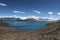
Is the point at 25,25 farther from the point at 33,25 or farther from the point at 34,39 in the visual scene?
the point at 34,39

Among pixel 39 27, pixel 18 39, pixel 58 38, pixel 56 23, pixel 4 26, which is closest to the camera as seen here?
pixel 58 38

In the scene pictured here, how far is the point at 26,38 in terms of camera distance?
17359mm

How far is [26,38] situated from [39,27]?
9150mm

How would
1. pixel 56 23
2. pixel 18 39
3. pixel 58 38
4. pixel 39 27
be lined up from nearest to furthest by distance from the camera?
1. pixel 58 38
2. pixel 18 39
3. pixel 56 23
4. pixel 39 27

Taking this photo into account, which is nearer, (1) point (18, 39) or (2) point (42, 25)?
(1) point (18, 39)

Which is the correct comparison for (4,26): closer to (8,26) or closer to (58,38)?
(8,26)

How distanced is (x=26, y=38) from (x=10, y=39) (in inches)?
82.2

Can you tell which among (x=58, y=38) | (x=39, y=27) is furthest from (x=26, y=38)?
(x=39, y=27)

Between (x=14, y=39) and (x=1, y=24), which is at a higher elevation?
(x=1, y=24)

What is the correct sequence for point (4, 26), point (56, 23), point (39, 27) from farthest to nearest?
1. point (4, 26)
2. point (39, 27)
3. point (56, 23)

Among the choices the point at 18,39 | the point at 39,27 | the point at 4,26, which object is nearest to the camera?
the point at 18,39

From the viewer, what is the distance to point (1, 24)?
2761 cm

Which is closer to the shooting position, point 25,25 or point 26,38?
point 26,38

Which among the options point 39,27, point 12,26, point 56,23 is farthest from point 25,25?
point 56,23
